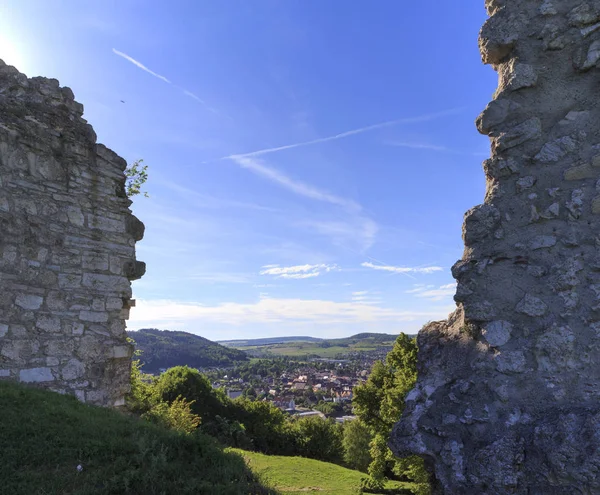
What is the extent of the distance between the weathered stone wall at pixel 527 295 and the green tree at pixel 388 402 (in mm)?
11264

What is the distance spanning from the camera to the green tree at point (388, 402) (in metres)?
14.1

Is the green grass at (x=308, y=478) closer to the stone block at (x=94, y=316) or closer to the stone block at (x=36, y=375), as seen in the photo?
the stone block at (x=94, y=316)

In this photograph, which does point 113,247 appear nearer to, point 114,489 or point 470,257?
point 114,489

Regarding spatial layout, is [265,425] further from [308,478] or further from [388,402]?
[388,402]

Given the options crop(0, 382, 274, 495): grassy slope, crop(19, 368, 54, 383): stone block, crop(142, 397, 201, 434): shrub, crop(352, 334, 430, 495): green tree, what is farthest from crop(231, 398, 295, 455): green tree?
crop(0, 382, 274, 495): grassy slope

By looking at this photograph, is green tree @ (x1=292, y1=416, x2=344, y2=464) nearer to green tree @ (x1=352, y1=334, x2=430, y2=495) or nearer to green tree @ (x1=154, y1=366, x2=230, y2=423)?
green tree @ (x1=154, y1=366, x2=230, y2=423)

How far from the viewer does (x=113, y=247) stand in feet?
21.7

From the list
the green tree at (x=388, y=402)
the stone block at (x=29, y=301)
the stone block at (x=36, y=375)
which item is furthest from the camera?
the green tree at (x=388, y=402)

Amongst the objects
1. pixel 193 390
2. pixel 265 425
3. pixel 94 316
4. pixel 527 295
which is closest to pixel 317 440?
pixel 265 425

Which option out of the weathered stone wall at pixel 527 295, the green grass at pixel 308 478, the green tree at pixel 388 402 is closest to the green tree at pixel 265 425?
the green grass at pixel 308 478

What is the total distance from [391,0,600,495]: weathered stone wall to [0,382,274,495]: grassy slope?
2125 mm

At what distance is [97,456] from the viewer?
3.77 meters

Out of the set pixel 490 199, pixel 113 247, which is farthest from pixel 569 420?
pixel 113 247

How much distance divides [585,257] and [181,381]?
78.8 ft
